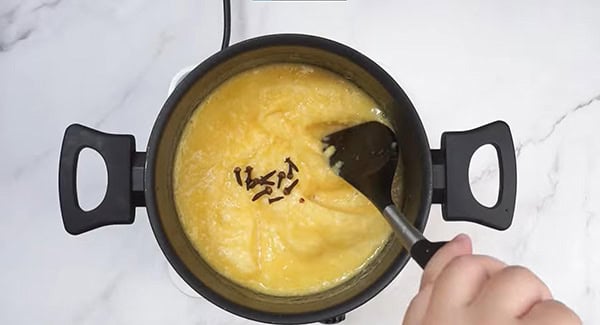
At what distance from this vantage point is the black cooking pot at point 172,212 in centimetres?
59

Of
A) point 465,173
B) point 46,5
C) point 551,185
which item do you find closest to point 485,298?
point 465,173

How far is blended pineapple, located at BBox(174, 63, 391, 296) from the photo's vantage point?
647 mm

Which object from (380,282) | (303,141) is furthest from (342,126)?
(380,282)

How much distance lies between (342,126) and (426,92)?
0.37ft

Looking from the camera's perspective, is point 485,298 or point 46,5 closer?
point 485,298

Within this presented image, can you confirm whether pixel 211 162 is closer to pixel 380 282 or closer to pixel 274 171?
pixel 274 171

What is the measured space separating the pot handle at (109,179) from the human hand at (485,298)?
0.26 metres

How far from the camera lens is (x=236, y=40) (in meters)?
0.74

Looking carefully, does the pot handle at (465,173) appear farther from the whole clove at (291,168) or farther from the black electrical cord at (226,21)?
the black electrical cord at (226,21)

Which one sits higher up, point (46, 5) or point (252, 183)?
point (46, 5)

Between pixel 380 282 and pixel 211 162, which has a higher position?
pixel 211 162

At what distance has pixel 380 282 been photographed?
0.59 m

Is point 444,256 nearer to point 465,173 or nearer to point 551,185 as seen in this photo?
point 465,173

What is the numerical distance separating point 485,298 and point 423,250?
0.32ft
